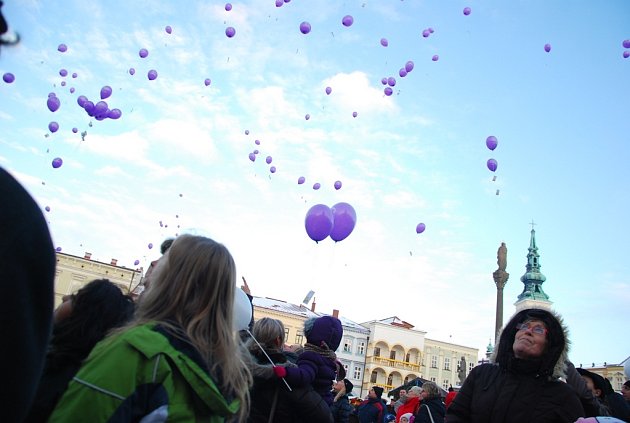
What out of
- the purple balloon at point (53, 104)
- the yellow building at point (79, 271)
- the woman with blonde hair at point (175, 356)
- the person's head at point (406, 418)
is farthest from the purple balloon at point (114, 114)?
the yellow building at point (79, 271)

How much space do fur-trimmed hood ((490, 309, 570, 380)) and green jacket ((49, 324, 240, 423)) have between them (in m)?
2.49

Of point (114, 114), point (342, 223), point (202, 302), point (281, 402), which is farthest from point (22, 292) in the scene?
point (114, 114)

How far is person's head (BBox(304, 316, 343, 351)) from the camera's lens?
4512mm

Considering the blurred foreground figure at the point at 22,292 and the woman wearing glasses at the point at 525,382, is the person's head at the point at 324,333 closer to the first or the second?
the woman wearing glasses at the point at 525,382

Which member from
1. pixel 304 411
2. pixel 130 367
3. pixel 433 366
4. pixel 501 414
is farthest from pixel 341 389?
pixel 433 366

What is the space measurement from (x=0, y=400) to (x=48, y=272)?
0.86 ft

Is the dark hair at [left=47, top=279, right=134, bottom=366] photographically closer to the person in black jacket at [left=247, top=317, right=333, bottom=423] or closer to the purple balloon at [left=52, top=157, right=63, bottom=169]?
the person in black jacket at [left=247, top=317, right=333, bottom=423]

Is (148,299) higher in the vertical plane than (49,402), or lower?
higher

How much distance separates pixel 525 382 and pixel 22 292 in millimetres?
3482

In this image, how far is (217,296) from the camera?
7.57ft

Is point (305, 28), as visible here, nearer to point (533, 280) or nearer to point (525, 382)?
point (525, 382)

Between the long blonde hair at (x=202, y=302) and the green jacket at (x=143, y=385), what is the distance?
13cm

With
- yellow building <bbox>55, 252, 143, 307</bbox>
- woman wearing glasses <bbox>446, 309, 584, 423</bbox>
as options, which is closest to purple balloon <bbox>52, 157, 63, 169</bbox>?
woman wearing glasses <bbox>446, 309, 584, 423</bbox>

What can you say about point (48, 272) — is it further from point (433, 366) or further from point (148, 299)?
point (433, 366)
